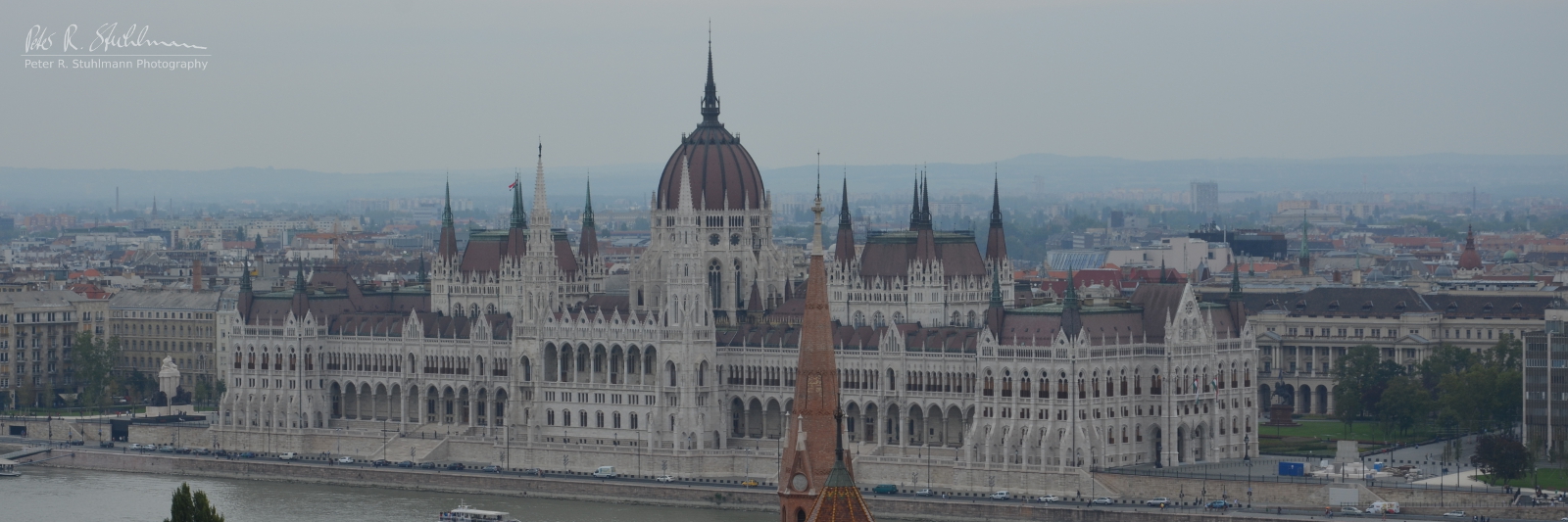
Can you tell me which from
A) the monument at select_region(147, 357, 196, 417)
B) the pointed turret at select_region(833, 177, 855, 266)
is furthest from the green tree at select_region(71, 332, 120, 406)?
the pointed turret at select_region(833, 177, 855, 266)

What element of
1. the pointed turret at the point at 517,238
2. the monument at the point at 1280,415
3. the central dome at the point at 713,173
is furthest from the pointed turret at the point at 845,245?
the monument at the point at 1280,415

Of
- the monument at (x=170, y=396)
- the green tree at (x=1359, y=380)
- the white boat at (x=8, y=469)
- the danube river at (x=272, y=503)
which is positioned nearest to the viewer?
the danube river at (x=272, y=503)

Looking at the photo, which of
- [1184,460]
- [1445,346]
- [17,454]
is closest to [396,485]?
[17,454]

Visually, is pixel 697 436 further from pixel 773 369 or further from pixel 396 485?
pixel 396 485

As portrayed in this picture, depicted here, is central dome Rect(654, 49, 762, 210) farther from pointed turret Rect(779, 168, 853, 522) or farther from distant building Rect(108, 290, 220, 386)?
pointed turret Rect(779, 168, 853, 522)

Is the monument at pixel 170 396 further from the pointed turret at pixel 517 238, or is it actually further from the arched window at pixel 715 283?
the arched window at pixel 715 283

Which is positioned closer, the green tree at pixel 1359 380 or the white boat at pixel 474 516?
the white boat at pixel 474 516
